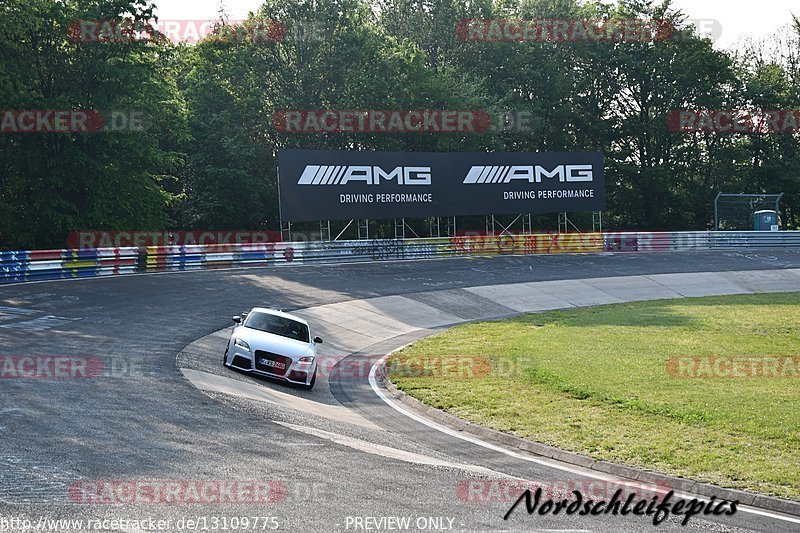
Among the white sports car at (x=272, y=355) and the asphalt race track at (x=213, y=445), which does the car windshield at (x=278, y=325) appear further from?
the asphalt race track at (x=213, y=445)

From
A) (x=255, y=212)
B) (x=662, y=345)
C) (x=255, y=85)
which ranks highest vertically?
(x=255, y=85)

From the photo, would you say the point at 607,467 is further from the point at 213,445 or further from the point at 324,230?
the point at 324,230

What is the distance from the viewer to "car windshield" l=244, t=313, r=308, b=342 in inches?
765

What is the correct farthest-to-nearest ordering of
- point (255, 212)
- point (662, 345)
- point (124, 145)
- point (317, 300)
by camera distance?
point (255, 212)
point (124, 145)
point (317, 300)
point (662, 345)

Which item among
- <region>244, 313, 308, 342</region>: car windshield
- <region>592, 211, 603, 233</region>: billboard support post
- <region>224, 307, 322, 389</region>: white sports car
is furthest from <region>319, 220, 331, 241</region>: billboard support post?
<region>224, 307, 322, 389</region>: white sports car

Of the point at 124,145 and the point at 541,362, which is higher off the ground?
the point at 124,145

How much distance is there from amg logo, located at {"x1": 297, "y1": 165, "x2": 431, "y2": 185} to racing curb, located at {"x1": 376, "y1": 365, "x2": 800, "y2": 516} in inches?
983

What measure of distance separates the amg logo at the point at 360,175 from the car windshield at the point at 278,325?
21.6 m

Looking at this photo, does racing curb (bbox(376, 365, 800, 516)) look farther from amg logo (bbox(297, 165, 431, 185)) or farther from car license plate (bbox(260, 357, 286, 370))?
amg logo (bbox(297, 165, 431, 185))

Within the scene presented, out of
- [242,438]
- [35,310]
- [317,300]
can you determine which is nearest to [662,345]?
[317,300]

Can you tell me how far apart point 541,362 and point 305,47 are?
43538 mm

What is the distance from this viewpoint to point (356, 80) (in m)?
59.8

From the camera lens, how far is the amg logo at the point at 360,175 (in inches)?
1620

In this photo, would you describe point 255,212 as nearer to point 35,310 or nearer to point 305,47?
point 305,47
